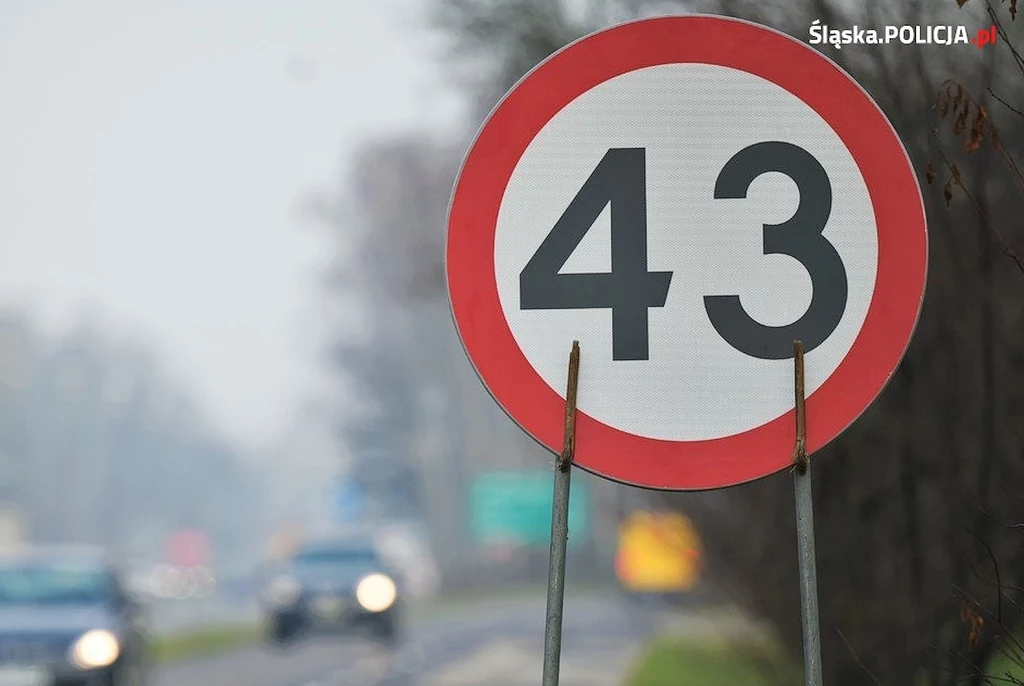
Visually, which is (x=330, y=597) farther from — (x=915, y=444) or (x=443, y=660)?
(x=915, y=444)

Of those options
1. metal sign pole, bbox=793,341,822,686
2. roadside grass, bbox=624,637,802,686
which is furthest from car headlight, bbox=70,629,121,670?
metal sign pole, bbox=793,341,822,686

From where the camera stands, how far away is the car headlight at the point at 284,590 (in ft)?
95.5

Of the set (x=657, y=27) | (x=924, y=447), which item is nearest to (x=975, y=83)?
(x=924, y=447)

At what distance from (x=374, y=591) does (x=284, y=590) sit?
4.46 ft

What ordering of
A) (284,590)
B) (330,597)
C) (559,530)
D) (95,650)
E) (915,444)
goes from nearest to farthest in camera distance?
1. (559,530)
2. (915,444)
3. (95,650)
4. (284,590)
5. (330,597)

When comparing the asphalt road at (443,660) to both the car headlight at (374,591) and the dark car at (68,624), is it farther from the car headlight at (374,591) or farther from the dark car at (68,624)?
the dark car at (68,624)

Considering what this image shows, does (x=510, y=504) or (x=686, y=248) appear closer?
(x=686, y=248)

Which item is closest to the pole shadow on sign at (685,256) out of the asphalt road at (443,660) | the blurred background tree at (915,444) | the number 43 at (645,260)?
the number 43 at (645,260)

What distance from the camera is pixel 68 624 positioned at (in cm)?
1805

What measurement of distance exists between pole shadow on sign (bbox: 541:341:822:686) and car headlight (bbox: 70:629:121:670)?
15127 mm

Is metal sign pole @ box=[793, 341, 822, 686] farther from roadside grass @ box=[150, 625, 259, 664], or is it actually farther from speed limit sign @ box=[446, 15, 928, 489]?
roadside grass @ box=[150, 625, 259, 664]

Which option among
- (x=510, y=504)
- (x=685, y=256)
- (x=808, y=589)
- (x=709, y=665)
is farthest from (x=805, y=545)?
(x=510, y=504)

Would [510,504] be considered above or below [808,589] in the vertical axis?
below

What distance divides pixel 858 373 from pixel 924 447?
12.8 ft
